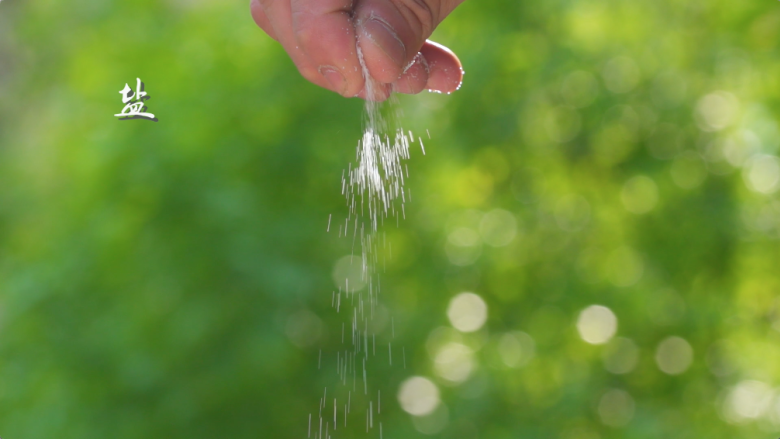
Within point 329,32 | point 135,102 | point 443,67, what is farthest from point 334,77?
point 135,102

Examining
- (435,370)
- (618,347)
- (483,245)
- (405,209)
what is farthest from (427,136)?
(618,347)

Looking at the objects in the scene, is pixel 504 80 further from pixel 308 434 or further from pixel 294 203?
pixel 308 434

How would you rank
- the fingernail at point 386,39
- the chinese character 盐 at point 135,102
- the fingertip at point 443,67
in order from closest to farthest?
1. the fingernail at point 386,39
2. the fingertip at point 443,67
3. the chinese character 盐 at point 135,102

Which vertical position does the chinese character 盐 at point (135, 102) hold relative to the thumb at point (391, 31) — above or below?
above

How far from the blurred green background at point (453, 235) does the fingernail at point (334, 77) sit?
1273 mm

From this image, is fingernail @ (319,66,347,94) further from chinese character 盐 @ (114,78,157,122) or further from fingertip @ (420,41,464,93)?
chinese character 盐 @ (114,78,157,122)

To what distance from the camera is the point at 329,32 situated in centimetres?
64

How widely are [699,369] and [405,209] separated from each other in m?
1.10

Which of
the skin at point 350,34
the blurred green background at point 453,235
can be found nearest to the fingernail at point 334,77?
the skin at point 350,34

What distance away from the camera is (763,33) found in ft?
6.80

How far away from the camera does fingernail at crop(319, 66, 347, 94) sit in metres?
0.66

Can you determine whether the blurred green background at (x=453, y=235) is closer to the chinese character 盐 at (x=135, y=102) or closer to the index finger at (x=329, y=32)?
the chinese character 盐 at (x=135, y=102)

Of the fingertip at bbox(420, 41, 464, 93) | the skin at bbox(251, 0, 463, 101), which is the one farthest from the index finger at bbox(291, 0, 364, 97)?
the fingertip at bbox(420, 41, 464, 93)

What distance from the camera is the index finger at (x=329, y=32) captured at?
25.2 inches
